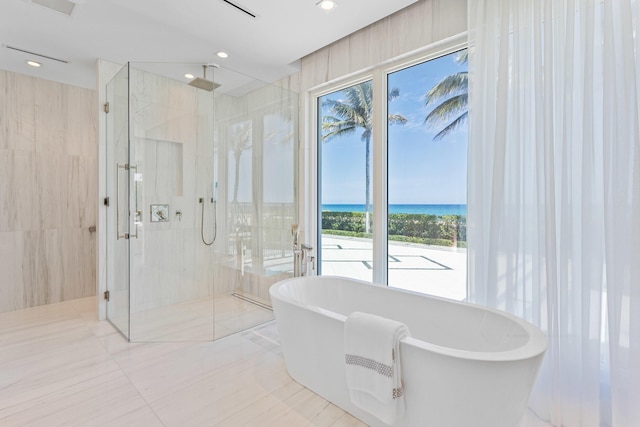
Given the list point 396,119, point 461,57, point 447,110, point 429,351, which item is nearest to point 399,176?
point 396,119

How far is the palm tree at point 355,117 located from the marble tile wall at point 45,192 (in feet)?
9.96

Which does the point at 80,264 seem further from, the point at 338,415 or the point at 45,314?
the point at 338,415

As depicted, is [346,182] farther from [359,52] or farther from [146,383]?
[146,383]

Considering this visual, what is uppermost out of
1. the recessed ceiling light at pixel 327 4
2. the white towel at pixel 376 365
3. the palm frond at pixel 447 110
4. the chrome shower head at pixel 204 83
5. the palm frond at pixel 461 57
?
the recessed ceiling light at pixel 327 4

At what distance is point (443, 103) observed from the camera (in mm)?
2416

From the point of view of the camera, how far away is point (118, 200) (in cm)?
313

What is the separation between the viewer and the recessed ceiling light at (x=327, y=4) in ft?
7.28

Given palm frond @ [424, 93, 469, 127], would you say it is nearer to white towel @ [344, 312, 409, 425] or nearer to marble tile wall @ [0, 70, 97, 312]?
white towel @ [344, 312, 409, 425]

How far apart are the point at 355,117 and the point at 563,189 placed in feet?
6.18

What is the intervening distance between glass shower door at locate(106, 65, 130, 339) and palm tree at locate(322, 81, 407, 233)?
1.98 metres

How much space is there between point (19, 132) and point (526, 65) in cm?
478

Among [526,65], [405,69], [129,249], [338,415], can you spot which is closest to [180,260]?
[129,249]

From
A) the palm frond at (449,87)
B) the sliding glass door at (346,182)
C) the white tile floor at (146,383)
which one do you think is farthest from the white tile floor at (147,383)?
the palm frond at (449,87)

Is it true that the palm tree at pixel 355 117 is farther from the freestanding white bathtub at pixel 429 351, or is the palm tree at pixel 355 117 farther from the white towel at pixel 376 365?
the white towel at pixel 376 365
